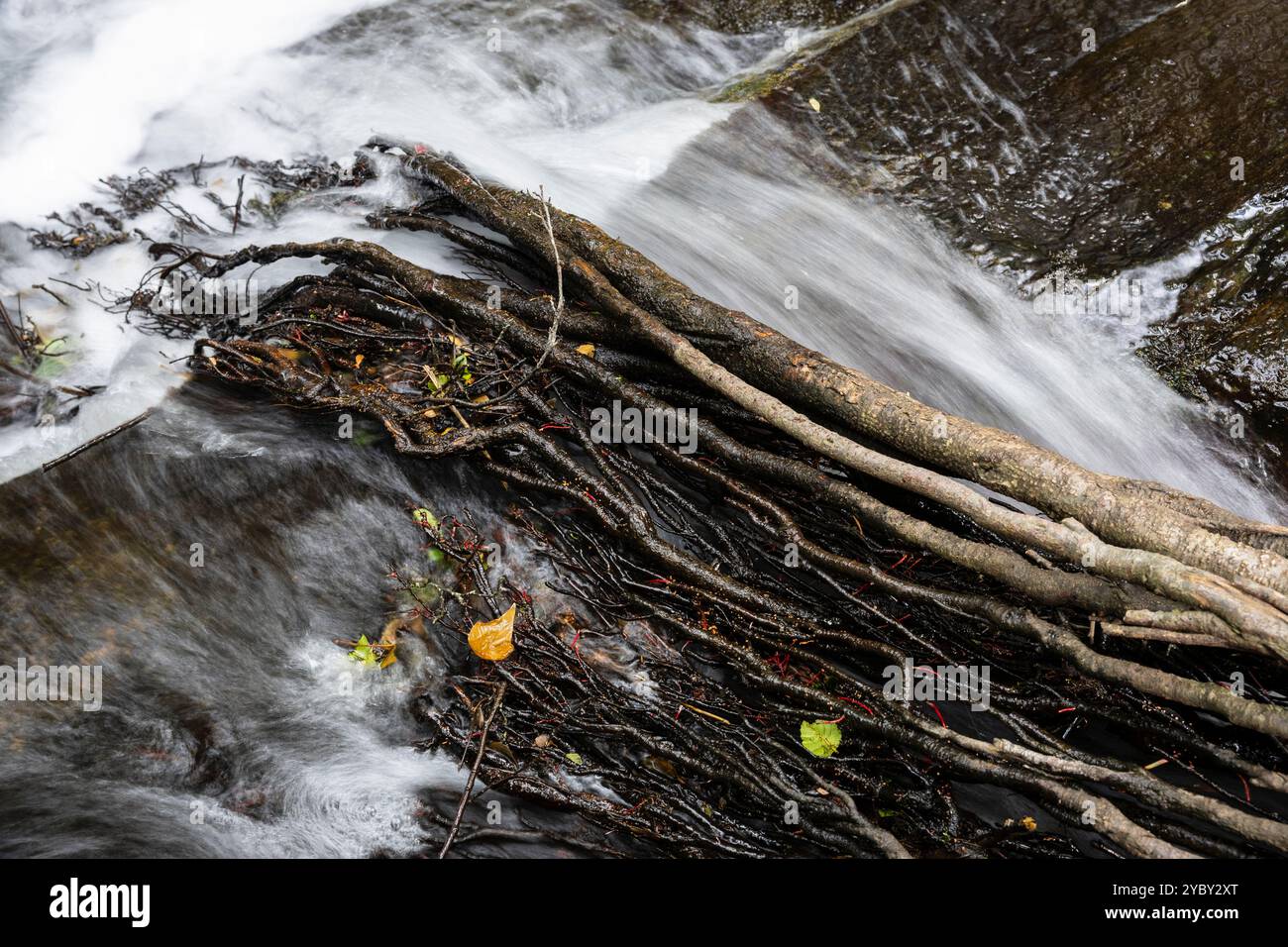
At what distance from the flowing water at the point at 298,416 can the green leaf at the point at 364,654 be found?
Answer: 0.08 meters

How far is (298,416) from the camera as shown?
4.82 meters

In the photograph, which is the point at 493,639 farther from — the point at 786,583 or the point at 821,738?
the point at 821,738

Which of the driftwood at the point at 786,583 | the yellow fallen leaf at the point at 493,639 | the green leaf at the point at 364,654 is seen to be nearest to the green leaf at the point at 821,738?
the driftwood at the point at 786,583

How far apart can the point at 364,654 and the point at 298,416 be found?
155 centimetres

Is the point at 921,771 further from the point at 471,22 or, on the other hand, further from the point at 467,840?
the point at 471,22

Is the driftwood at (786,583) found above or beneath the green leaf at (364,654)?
above

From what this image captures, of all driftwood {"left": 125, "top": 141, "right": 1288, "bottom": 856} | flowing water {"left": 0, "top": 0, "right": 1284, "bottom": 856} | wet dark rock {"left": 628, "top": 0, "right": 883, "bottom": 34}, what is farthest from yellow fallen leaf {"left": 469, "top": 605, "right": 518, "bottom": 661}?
wet dark rock {"left": 628, "top": 0, "right": 883, "bottom": 34}

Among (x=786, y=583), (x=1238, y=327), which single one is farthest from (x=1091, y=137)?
(x=786, y=583)

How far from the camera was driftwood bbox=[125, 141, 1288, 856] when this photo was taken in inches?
134

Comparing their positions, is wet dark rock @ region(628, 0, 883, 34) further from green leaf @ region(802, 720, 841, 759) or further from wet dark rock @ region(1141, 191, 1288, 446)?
green leaf @ region(802, 720, 841, 759)

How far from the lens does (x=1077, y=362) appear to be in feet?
19.9

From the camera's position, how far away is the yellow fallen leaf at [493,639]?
4.05 metres

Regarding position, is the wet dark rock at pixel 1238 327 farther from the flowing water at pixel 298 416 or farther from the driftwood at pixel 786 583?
the driftwood at pixel 786 583

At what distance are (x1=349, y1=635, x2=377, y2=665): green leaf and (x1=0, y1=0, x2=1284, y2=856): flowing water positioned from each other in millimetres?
84
